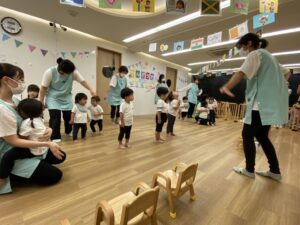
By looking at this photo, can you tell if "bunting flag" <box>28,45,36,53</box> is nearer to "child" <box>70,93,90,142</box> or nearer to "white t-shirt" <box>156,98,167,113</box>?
"child" <box>70,93,90,142</box>

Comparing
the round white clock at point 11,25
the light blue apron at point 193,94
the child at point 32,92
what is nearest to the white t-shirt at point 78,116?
the child at point 32,92

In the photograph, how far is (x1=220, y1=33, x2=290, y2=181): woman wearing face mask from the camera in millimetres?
1597

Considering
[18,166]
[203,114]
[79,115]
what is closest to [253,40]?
[18,166]

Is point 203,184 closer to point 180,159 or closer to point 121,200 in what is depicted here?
point 180,159

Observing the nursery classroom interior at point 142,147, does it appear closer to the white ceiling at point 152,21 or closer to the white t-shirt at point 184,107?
the white ceiling at point 152,21

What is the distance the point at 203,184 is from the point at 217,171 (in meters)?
0.40

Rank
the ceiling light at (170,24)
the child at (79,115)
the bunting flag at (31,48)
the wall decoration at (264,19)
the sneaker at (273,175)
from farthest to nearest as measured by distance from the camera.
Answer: the bunting flag at (31,48), the child at (79,115), the ceiling light at (170,24), the wall decoration at (264,19), the sneaker at (273,175)

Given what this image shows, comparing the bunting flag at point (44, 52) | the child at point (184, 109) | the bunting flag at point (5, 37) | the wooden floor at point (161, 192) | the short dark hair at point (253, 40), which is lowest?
A: the wooden floor at point (161, 192)

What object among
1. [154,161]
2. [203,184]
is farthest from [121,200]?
[154,161]

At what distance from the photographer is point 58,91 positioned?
2.39m

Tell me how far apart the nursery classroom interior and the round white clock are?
0.7 inches

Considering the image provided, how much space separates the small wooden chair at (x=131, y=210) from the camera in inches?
31.6

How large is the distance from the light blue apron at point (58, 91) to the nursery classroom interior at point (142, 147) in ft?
2.09

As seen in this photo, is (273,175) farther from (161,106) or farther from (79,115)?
(79,115)
